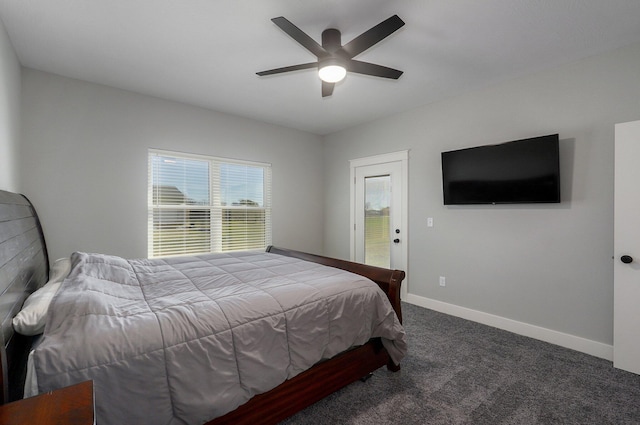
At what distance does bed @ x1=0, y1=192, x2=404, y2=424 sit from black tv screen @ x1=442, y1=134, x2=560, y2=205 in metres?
1.71

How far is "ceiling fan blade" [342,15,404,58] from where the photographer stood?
5.44 feet

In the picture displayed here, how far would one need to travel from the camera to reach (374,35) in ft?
5.87

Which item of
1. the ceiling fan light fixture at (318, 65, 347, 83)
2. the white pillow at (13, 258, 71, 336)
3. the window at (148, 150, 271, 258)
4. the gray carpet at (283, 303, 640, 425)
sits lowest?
the gray carpet at (283, 303, 640, 425)

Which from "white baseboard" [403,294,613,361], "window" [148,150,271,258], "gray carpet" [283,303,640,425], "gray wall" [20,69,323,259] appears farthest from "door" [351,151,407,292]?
"gray wall" [20,69,323,259]

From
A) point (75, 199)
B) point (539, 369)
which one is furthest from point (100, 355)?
point (539, 369)

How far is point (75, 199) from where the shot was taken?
301 cm

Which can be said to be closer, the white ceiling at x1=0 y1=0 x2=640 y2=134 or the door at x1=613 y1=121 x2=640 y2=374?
the white ceiling at x1=0 y1=0 x2=640 y2=134

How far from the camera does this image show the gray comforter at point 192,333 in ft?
3.66

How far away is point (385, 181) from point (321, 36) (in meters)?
2.40

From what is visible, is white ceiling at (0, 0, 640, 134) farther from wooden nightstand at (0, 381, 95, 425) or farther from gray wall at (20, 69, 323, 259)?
wooden nightstand at (0, 381, 95, 425)

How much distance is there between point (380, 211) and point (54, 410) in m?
3.94

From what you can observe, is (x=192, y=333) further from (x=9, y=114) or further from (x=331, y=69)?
(x=9, y=114)

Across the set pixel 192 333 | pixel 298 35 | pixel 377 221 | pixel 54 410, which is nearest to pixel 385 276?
pixel 192 333

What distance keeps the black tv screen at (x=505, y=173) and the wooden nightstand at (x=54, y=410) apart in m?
3.46
